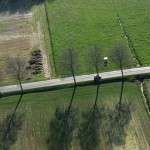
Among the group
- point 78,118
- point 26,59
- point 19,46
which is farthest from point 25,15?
point 78,118

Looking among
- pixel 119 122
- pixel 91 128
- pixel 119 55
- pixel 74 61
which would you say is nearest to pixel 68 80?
pixel 74 61

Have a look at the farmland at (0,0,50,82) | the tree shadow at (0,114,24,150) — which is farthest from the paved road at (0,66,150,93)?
the tree shadow at (0,114,24,150)

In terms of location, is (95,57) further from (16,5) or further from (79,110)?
(16,5)

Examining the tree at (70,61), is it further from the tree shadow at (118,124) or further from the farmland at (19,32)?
the tree shadow at (118,124)

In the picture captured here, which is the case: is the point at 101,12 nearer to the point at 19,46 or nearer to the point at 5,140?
→ the point at 19,46

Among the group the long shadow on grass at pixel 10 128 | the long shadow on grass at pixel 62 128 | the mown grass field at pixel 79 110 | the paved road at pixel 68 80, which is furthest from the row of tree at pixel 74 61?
the long shadow on grass at pixel 62 128
